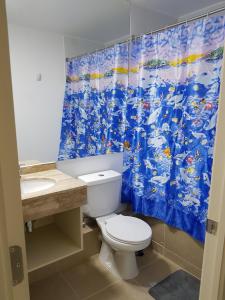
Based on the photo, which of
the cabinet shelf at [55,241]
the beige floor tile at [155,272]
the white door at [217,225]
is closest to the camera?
the white door at [217,225]

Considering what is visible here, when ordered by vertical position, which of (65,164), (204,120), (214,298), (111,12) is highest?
(111,12)

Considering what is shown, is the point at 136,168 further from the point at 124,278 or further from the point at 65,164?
the point at 124,278

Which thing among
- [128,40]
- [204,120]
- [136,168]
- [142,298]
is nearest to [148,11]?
[128,40]

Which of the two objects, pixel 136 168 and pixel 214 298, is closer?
pixel 214 298

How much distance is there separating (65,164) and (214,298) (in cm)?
156

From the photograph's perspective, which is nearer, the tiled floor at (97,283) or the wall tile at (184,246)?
the tiled floor at (97,283)

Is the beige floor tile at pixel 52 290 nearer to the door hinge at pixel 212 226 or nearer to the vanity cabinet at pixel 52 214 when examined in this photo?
the vanity cabinet at pixel 52 214

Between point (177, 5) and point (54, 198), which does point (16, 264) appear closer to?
point (54, 198)

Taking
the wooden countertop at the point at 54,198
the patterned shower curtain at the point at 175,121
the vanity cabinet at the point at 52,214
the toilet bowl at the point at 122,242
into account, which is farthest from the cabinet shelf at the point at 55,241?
the patterned shower curtain at the point at 175,121

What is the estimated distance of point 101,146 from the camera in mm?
2355

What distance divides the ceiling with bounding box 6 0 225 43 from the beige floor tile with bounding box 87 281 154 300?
2171 millimetres

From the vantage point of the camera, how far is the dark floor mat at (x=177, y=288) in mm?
1772

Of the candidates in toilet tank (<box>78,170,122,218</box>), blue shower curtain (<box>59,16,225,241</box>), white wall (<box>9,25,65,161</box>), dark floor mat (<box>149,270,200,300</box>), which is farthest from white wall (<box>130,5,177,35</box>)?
dark floor mat (<box>149,270,200,300</box>)

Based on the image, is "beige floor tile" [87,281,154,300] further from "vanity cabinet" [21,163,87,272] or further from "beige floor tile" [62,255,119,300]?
"vanity cabinet" [21,163,87,272]
